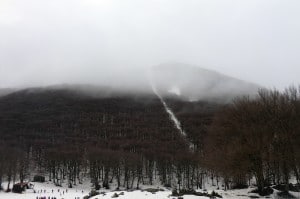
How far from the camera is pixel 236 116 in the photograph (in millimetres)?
54344

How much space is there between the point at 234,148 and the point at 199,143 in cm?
12915

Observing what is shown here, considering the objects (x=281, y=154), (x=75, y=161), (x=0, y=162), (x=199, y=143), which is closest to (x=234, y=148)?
(x=281, y=154)

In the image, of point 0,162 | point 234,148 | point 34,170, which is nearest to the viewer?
point 234,148

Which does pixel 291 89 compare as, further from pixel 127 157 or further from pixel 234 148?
pixel 127 157

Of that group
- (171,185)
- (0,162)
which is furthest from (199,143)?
(0,162)

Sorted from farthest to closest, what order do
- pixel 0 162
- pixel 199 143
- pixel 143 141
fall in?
pixel 143 141 < pixel 199 143 < pixel 0 162

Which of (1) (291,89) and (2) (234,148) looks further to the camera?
(1) (291,89)

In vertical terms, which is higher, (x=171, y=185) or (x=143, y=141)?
(x=143, y=141)

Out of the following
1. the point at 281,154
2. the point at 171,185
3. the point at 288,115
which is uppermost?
the point at 288,115

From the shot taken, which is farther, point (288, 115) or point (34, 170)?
point (34, 170)

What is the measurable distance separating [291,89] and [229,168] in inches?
531

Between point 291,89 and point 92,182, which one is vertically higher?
point 291,89

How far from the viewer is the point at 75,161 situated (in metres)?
137

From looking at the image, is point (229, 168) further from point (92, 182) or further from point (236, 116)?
point (92, 182)
